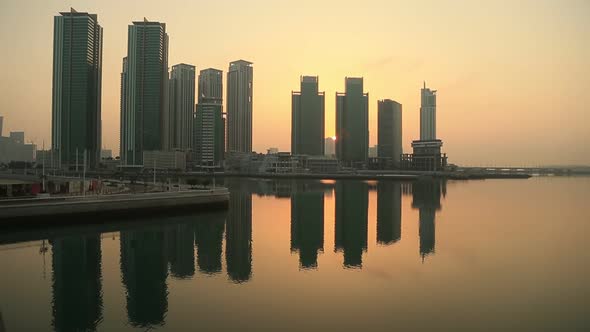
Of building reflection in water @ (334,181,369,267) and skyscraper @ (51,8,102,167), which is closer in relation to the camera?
building reflection in water @ (334,181,369,267)

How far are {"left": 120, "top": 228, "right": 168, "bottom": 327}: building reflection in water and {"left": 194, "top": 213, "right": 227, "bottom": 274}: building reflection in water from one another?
189cm

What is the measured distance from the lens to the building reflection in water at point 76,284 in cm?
1279

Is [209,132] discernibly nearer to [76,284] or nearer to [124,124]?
[124,124]

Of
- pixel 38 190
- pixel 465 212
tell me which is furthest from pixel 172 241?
pixel 465 212

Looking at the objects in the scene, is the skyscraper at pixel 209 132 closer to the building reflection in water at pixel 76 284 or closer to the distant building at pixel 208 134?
the distant building at pixel 208 134

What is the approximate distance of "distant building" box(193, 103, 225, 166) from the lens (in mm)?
179875

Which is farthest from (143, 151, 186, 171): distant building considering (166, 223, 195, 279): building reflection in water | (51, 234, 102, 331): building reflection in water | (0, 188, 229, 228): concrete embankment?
(51, 234, 102, 331): building reflection in water

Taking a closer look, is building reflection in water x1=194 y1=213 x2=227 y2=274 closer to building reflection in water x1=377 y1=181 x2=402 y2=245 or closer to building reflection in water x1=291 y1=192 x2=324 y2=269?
building reflection in water x1=291 y1=192 x2=324 y2=269

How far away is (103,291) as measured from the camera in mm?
15578

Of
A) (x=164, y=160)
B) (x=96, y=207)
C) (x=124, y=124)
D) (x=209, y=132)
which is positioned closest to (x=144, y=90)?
(x=124, y=124)

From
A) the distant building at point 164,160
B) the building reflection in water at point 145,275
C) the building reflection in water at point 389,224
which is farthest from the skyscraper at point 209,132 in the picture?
the building reflection in water at point 145,275

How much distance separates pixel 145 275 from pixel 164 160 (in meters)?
142

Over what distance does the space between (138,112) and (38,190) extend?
401 ft

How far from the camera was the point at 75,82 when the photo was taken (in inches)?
5349
